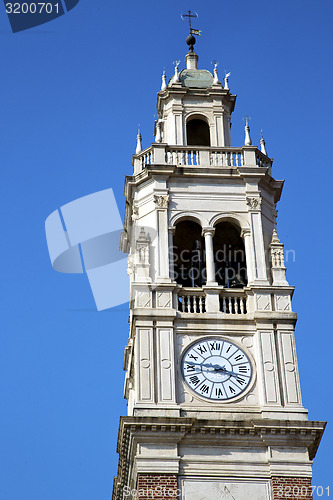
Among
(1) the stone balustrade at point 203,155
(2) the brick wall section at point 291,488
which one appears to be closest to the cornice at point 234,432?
(2) the brick wall section at point 291,488

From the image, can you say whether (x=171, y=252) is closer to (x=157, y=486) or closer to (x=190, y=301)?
(x=190, y=301)

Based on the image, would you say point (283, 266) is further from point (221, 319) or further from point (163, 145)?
point (163, 145)

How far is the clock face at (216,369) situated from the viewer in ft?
135

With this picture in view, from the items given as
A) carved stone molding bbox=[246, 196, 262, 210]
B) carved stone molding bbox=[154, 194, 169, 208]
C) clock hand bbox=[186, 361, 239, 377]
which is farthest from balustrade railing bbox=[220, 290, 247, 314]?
carved stone molding bbox=[154, 194, 169, 208]

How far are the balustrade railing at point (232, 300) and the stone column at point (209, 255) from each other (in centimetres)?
53

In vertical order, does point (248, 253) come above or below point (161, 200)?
below

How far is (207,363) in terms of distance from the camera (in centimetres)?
4159

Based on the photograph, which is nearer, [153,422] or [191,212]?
[153,422]

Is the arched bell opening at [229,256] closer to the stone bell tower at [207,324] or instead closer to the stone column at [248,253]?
the stone bell tower at [207,324]

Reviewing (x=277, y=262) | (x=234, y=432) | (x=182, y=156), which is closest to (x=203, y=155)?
(x=182, y=156)

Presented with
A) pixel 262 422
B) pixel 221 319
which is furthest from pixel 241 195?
pixel 262 422

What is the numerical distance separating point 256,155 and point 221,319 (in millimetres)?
7304

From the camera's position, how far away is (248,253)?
44188 mm

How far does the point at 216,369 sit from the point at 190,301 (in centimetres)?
285
